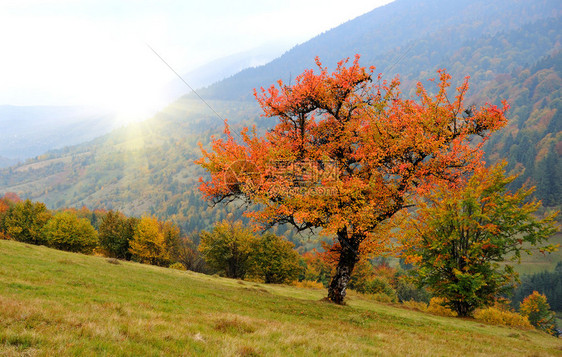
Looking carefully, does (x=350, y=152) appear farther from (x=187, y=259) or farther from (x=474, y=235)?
(x=187, y=259)

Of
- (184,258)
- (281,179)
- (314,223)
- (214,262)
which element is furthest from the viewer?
(184,258)

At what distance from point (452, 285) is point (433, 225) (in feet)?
20.9

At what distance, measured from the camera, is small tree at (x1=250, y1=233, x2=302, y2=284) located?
257 feet

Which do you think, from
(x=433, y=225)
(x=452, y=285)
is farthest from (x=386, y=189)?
(x=452, y=285)

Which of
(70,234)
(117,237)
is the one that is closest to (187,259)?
(117,237)

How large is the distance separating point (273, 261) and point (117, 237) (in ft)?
151

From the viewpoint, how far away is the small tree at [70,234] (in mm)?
76188

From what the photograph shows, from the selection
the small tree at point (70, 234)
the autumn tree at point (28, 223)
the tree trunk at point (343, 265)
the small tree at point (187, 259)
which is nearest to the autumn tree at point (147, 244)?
the small tree at point (70, 234)

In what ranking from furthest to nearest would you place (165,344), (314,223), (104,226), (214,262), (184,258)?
(184,258)
(104,226)
(214,262)
(314,223)
(165,344)

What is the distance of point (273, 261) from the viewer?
77.9m

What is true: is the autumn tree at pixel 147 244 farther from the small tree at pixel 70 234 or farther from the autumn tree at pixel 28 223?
the autumn tree at pixel 28 223

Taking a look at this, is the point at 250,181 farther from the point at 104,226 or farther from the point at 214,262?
the point at 104,226

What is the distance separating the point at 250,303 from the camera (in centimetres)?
2127

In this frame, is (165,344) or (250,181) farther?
(250,181)
